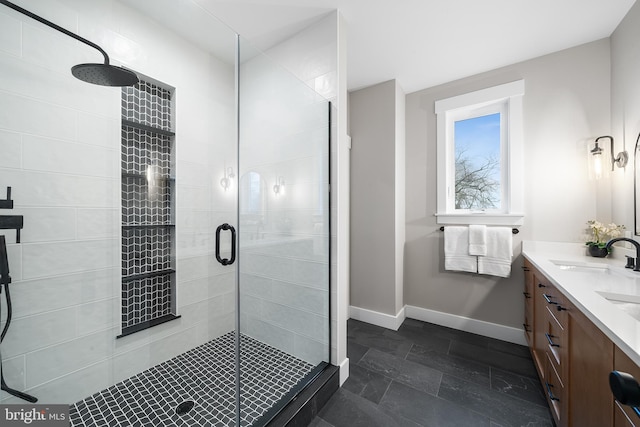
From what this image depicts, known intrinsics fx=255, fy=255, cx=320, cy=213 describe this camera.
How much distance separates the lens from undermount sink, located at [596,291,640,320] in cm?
105

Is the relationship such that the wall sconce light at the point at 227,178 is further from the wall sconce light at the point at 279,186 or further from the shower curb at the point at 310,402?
the shower curb at the point at 310,402

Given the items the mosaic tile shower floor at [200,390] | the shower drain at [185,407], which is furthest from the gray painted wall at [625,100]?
the shower drain at [185,407]

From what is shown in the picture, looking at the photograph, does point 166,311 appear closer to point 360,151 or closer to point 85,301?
point 85,301

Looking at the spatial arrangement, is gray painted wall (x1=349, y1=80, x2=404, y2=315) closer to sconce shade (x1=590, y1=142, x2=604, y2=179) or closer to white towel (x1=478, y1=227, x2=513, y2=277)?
white towel (x1=478, y1=227, x2=513, y2=277)

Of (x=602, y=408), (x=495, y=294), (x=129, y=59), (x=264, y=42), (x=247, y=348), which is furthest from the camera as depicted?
(x=495, y=294)

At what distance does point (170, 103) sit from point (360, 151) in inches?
69.9

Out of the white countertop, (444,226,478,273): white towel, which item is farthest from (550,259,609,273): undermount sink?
(444,226,478,273): white towel

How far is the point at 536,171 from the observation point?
2.17 metres

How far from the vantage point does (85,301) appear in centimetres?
136

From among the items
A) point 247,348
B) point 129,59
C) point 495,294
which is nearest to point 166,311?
point 247,348

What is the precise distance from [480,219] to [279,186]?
1970 mm

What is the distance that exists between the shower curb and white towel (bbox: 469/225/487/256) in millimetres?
1606

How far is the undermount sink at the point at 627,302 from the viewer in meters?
1.05

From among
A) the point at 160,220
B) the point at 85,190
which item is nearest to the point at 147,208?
the point at 160,220
